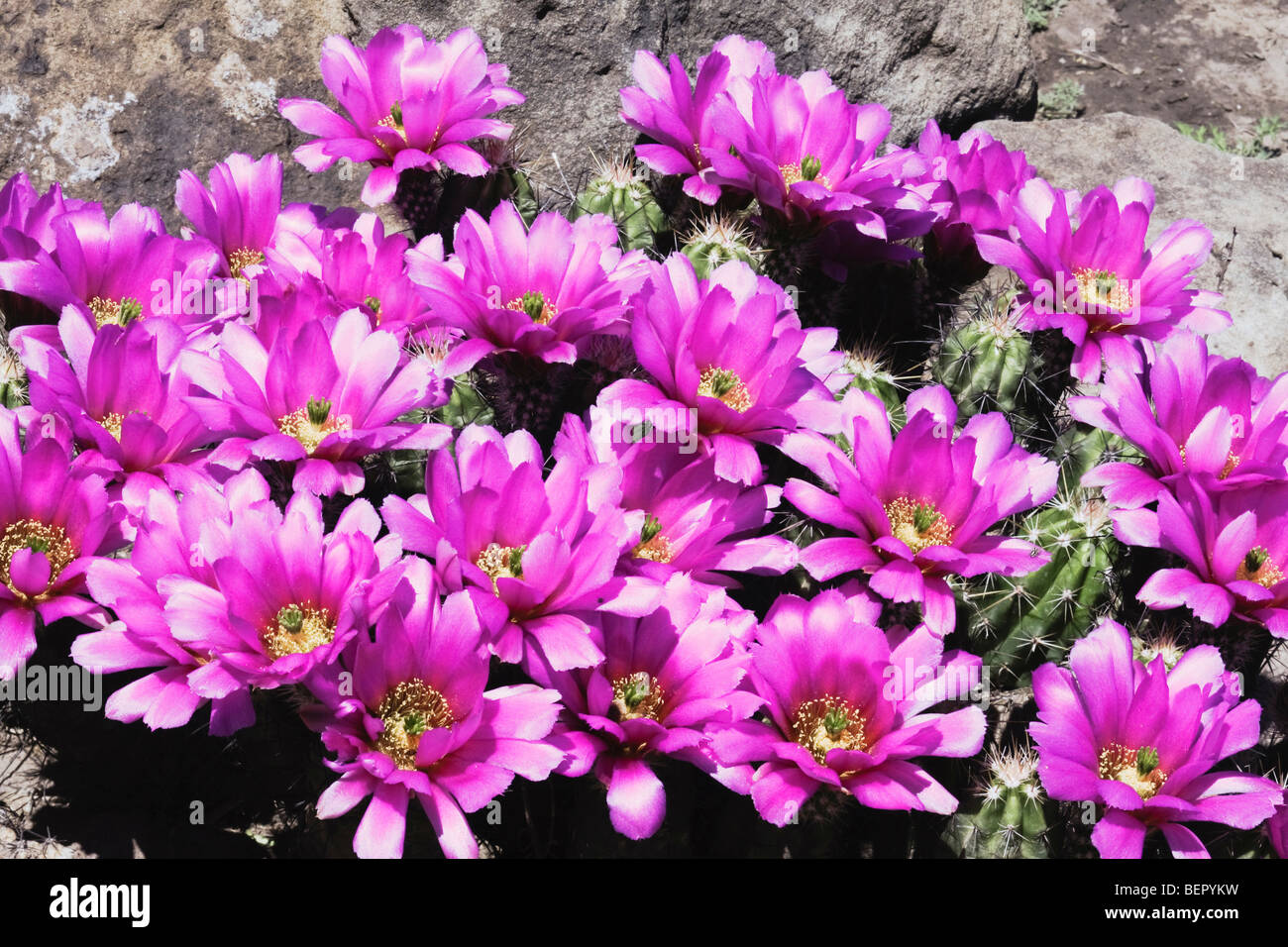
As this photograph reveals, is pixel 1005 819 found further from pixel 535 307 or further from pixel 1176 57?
pixel 1176 57

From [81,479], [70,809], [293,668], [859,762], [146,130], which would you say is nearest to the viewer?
[293,668]

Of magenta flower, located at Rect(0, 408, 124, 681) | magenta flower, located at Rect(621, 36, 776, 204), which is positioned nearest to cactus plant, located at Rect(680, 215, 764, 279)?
magenta flower, located at Rect(621, 36, 776, 204)

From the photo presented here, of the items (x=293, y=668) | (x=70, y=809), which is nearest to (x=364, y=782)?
(x=293, y=668)

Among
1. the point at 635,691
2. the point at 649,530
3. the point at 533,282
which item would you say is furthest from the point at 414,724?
the point at 533,282

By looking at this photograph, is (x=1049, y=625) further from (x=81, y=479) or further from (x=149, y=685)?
(x=81, y=479)

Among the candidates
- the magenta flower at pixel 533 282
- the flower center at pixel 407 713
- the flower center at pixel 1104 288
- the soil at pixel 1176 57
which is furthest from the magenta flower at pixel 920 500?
the soil at pixel 1176 57

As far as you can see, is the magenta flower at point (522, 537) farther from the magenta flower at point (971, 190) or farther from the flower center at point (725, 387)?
the magenta flower at point (971, 190)

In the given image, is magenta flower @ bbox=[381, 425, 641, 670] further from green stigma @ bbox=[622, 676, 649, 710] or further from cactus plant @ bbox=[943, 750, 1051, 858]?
cactus plant @ bbox=[943, 750, 1051, 858]
